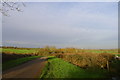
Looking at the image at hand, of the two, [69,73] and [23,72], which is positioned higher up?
[23,72]

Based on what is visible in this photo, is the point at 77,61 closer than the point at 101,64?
No

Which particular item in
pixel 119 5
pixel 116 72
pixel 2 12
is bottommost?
pixel 116 72

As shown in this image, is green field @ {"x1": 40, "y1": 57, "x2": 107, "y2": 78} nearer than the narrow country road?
No

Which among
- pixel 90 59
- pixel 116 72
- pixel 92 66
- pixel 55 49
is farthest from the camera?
pixel 55 49

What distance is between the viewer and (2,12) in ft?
41.9

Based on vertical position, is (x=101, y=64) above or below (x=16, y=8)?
below

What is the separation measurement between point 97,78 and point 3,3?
11360mm

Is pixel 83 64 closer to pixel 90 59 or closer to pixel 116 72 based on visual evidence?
pixel 90 59

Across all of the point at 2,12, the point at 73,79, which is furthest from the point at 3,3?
the point at 73,79

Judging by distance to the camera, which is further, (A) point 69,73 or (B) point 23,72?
(A) point 69,73

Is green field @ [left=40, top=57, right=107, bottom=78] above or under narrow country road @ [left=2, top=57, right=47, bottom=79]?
under

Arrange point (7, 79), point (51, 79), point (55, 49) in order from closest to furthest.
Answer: point (7, 79), point (51, 79), point (55, 49)

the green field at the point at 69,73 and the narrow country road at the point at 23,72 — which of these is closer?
the narrow country road at the point at 23,72

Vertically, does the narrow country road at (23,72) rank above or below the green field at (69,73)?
above
